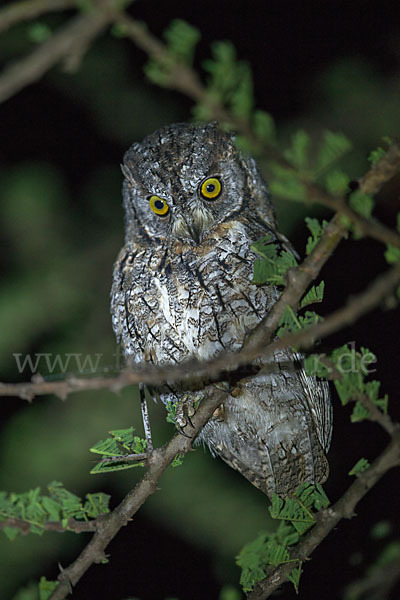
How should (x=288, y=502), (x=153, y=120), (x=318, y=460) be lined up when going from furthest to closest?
(x=153, y=120) < (x=318, y=460) < (x=288, y=502)

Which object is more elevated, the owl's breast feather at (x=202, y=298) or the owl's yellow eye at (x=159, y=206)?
the owl's yellow eye at (x=159, y=206)

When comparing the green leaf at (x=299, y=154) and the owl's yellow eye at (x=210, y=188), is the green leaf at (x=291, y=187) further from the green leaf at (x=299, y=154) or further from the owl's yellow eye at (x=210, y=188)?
the owl's yellow eye at (x=210, y=188)

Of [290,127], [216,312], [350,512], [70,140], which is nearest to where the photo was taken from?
[350,512]

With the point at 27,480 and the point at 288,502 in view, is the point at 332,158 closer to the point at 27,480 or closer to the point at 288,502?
the point at 288,502

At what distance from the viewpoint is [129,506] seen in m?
1.47

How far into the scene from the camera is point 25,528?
1.29m

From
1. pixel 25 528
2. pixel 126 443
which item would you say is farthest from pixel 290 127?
pixel 25 528

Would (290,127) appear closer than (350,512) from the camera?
No

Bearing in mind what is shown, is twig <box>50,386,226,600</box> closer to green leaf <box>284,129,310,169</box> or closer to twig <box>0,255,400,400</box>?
twig <box>0,255,400,400</box>

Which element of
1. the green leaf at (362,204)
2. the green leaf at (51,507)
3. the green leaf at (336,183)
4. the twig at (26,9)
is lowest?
the green leaf at (51,507)

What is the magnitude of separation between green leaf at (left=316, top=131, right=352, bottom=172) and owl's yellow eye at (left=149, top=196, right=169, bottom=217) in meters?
1.36

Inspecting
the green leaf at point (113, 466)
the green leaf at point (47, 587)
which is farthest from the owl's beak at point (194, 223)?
the green leaf at point (47, 587)

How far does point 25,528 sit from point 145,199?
4.54 feet

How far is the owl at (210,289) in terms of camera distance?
2.03 metres
